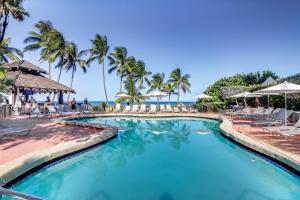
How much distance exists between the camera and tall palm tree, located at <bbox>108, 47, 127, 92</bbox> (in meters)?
35.9

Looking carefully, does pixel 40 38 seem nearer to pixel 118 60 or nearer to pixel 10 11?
pixel 118 60

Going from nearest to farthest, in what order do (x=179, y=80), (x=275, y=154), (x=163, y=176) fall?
(x=163, y=176) < (x=275, y=154) < (x=179, y=80)

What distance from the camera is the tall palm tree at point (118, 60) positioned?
1414 inches

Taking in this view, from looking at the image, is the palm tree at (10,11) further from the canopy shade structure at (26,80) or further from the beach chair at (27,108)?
the beach chair at (27,108)

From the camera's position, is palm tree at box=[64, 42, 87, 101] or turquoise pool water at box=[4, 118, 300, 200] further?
palm tree at box=[64, 42, 87, 101]

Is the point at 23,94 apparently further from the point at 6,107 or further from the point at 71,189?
the point at 71,189

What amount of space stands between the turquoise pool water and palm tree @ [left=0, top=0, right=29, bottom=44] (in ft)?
26.8

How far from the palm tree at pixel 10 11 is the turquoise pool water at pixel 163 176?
8161 mm

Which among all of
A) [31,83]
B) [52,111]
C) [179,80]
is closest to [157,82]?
[179,80]

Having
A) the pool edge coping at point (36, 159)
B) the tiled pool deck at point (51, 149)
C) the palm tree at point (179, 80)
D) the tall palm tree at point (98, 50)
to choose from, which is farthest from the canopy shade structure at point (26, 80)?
the palm tree at point (179, 80)

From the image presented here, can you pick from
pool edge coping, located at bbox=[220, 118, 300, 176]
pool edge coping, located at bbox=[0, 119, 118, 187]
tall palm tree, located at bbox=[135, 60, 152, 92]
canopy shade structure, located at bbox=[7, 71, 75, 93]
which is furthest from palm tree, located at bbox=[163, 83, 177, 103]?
pool edge coping, located at bbox=[0, 119, 118, 187]

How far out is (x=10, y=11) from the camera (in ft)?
41.2

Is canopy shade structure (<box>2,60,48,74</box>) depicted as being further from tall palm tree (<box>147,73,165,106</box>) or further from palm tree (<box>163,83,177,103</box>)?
palm tree (<box>163,83,177,103</box>)

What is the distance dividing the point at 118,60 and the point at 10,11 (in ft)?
78.8
